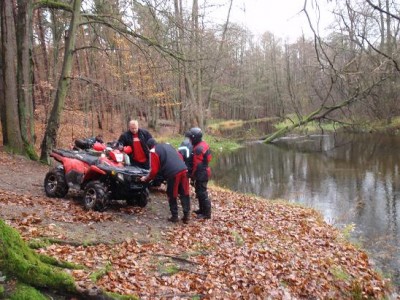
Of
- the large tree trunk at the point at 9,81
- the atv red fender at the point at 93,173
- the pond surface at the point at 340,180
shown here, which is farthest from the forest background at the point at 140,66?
the atv red fender at the point at 93,173

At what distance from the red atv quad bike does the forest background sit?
397 centimetres

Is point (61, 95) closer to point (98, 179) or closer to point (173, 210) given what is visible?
Answer: point (98, 179)

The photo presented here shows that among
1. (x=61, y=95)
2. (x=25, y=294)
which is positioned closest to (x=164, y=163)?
(x=25, y=294)

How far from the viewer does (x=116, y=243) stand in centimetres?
626

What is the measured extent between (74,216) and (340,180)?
14.1 meters

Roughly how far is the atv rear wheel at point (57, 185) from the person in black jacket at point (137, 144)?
4.99 feet

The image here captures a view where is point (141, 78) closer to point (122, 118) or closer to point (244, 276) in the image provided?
point (122, 118)

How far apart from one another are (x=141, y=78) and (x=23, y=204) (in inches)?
926

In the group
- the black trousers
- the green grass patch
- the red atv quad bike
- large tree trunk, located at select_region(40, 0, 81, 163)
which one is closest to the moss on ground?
the green grass patch

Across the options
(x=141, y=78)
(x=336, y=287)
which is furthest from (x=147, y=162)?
(x=141, y=78)

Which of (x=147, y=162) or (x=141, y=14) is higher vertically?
(x=141, y=14)

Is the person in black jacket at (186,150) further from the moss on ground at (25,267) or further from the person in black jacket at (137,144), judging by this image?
the moss on ground at (25,267)

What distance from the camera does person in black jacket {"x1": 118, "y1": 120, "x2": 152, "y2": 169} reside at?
922 centimetres

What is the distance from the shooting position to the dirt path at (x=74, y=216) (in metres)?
6.28
